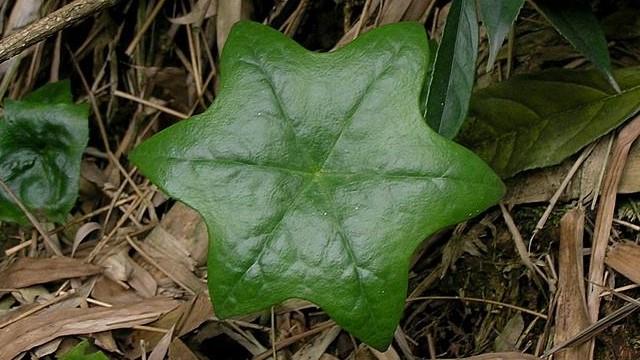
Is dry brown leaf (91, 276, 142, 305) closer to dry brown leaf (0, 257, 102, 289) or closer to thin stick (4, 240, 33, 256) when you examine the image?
dry brown leaf (0, 257, 102, 289)

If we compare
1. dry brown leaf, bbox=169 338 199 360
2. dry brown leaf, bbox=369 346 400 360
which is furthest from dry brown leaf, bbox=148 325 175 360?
dry brown leaf, bbox=369 346 400 360

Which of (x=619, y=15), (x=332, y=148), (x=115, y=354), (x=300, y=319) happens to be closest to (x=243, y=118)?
(x=332, y=148)

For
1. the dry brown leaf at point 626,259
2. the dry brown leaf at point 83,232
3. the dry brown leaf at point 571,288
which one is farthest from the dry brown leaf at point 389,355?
the dry brown leaf at point 83,232

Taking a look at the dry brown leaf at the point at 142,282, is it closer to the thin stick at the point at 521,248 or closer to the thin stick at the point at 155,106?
the thin stick at the point at 155,106

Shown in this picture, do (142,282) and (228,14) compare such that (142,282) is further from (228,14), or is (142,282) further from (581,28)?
(581,28)

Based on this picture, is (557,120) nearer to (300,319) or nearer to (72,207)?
(300,319)

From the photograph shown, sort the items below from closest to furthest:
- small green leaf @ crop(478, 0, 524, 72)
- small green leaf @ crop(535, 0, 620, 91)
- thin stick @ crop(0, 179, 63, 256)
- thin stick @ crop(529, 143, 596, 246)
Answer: small green leaf @ crop(478, 0, 524, 72)
small green leaf @ crop(535, 0, 620, 91)
thin stick @ crop(529, 143, 596, 246)
thin stick @ crop(0, 179, 63, 256)
